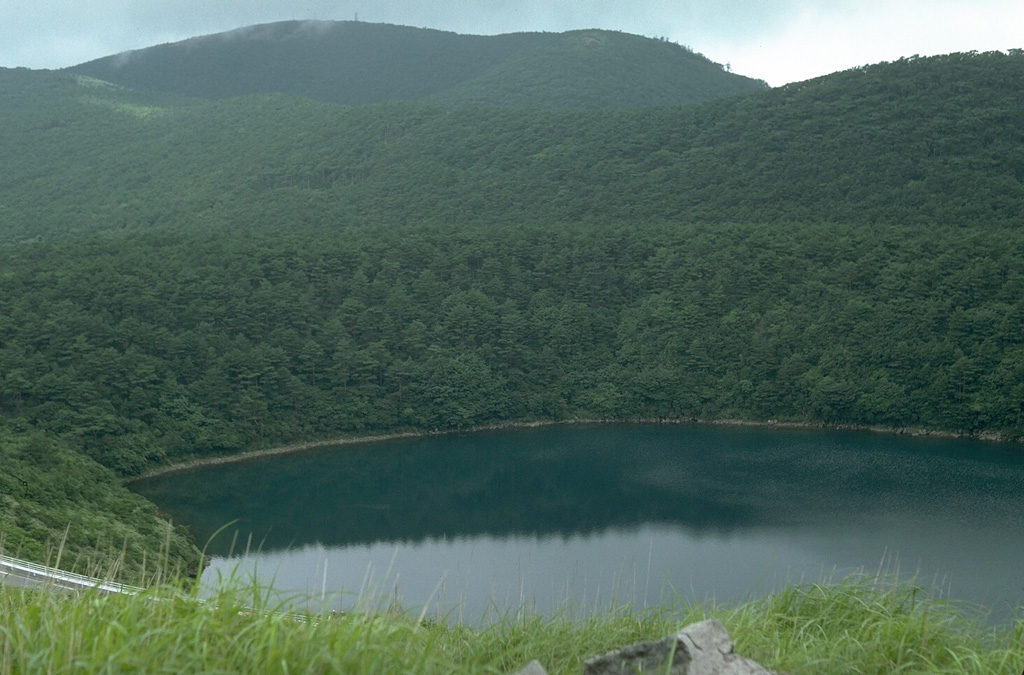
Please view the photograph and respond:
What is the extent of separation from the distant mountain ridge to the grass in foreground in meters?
106

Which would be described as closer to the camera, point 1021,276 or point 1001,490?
point 1001,490

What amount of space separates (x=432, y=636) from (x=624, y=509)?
28.6m

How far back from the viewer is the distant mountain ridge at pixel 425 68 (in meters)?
117

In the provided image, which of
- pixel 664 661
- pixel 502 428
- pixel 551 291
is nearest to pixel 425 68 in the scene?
pixel 551 291

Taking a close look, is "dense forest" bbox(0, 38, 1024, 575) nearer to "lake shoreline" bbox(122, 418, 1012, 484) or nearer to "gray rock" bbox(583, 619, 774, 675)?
"lake shoreline" bbox(122, 418, 1012, 484)

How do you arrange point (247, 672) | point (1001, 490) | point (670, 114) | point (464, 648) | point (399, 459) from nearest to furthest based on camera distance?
1. point (247, 672)
2. point (464, 648)
3. point (1001, 490)
4. point (399, 459)
5. point (670, 114)

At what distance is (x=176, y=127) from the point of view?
9669 cm

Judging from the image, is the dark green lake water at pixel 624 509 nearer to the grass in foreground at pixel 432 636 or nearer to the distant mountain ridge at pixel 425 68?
the grass in foreground at pixel 432 636

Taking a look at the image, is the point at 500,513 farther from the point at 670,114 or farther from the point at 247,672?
the point at 670,114

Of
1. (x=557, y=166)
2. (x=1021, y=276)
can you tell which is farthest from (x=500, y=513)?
(x=557, y=166)

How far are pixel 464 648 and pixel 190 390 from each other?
39595 mm

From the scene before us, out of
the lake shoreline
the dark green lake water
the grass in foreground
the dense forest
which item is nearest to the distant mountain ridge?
the dense forest

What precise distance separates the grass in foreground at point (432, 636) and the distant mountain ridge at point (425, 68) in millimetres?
105868

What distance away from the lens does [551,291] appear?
2141 inches
